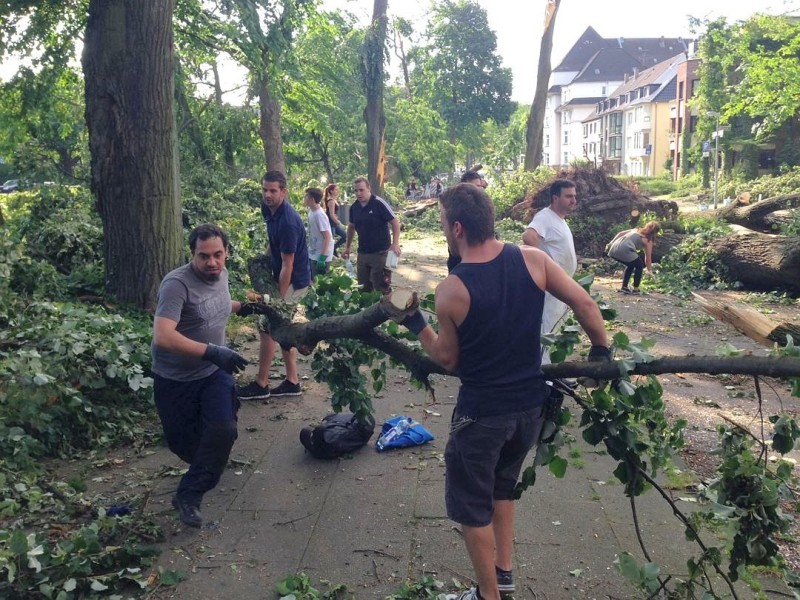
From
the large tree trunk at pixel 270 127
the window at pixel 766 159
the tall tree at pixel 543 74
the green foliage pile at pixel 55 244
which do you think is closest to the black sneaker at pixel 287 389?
the green foliage pile at pixel 55 244

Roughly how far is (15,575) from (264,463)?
2105 millimetres

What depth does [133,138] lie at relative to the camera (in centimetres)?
783

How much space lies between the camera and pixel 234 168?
19984 mm

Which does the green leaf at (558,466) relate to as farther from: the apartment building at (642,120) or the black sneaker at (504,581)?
the apartment building at (642,120)

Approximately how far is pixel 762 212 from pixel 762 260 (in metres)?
4.70

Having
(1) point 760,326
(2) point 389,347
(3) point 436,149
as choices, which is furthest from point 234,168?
(3) point 436,149

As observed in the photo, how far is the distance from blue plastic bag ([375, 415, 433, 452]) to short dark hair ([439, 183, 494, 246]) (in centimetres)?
278

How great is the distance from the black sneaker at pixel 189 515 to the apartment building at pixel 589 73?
96492 mm

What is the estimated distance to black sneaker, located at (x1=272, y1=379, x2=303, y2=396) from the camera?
22.9ft

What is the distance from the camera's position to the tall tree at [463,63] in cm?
6350

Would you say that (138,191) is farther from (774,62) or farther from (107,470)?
(774,62)

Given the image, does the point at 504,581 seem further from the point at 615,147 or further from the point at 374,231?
the point at 615,147

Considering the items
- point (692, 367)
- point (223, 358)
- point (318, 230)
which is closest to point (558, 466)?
point (692, 367)

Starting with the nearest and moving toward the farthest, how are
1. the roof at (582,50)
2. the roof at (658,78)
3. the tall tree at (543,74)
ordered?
the tall tree at (543,74) → the roof at (658,78) → the roof at (582,50)
